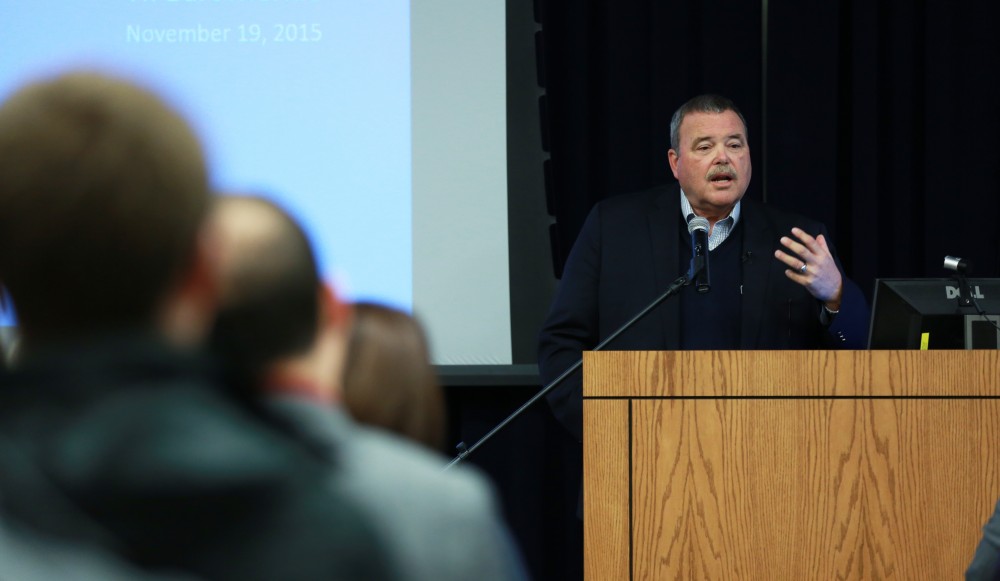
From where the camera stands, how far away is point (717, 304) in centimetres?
349

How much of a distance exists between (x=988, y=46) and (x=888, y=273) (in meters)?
0.90

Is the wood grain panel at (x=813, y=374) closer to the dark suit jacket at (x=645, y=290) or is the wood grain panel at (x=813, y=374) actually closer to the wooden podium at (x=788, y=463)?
the wooden podium at (x=788, y=463)

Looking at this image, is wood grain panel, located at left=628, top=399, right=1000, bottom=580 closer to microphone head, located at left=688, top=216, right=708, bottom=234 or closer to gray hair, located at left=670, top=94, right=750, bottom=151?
microphone head, located at left=688, top=216, right=708, bottom=234

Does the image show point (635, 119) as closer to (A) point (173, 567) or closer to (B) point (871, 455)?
(B) point (871, 455)

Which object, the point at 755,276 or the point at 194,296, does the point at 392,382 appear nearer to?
the point at 194,296

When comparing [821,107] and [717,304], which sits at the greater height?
[821,107]

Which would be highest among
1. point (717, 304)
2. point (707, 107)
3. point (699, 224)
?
point (707, 107)

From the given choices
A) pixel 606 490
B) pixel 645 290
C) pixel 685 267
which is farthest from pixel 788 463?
pixel 685 267

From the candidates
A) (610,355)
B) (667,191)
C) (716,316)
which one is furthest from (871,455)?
(667,191)

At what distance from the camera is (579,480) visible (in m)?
4.29

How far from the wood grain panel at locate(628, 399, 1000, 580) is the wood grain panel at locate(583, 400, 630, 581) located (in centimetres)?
2

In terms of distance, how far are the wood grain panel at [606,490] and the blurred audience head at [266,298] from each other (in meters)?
1.83

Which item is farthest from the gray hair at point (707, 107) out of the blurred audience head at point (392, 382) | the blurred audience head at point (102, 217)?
the blurred audience head at point (102, 217)

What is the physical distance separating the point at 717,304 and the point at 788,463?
41.8 inches
